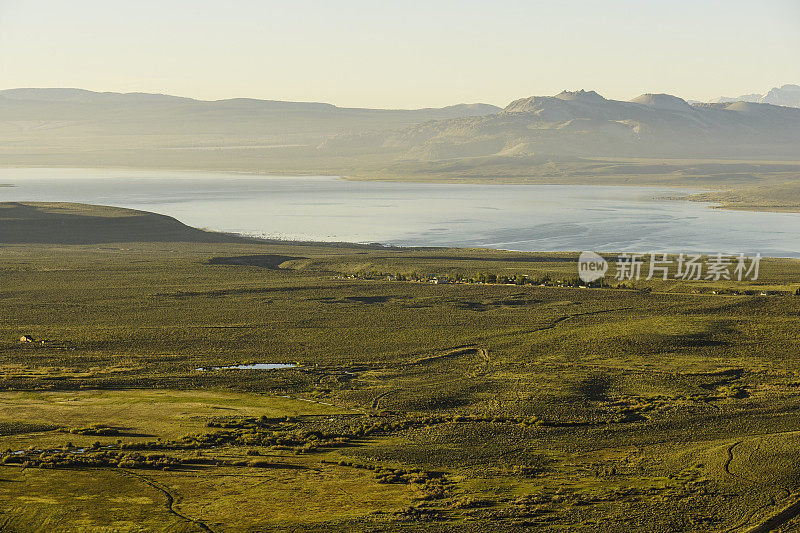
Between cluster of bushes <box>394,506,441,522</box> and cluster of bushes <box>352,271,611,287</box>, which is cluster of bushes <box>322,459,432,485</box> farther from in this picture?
cluster of bushes <box>352,271,611,287</box>

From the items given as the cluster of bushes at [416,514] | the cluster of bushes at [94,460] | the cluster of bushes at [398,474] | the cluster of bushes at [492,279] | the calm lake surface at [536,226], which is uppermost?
the calm lake surface at [536,226]

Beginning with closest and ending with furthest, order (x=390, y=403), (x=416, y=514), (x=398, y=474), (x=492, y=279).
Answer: (x=416, y=514)
(x=398, y=474)
(x=390, y=403)
(x=492, y=279)

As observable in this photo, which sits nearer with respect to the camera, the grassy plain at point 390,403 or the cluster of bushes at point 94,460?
the grassy plain at point 390,403

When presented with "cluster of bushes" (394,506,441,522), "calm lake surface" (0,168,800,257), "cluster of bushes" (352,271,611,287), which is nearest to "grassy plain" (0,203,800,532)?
"cluster of bushes" (394,506,441,522)

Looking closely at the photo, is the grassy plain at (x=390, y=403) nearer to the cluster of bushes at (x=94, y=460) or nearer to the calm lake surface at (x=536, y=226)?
the cluster of bushes at (x=94, y=460)

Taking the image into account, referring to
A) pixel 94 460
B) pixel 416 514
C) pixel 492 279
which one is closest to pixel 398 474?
pixel 416 514

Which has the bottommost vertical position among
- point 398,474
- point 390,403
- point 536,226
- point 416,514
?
point 416,514

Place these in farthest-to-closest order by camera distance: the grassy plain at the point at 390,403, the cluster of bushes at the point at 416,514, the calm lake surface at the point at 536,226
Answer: the calm lake surface at the point at 536,226
the grassy plain at the point at 390,403
the cluster of bushes at the point at 416,514

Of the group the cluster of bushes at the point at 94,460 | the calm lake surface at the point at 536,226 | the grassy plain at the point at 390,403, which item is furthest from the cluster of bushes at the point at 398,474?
the calm lake surface at the point at 536,226

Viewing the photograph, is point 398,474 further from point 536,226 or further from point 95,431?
point 536,226
